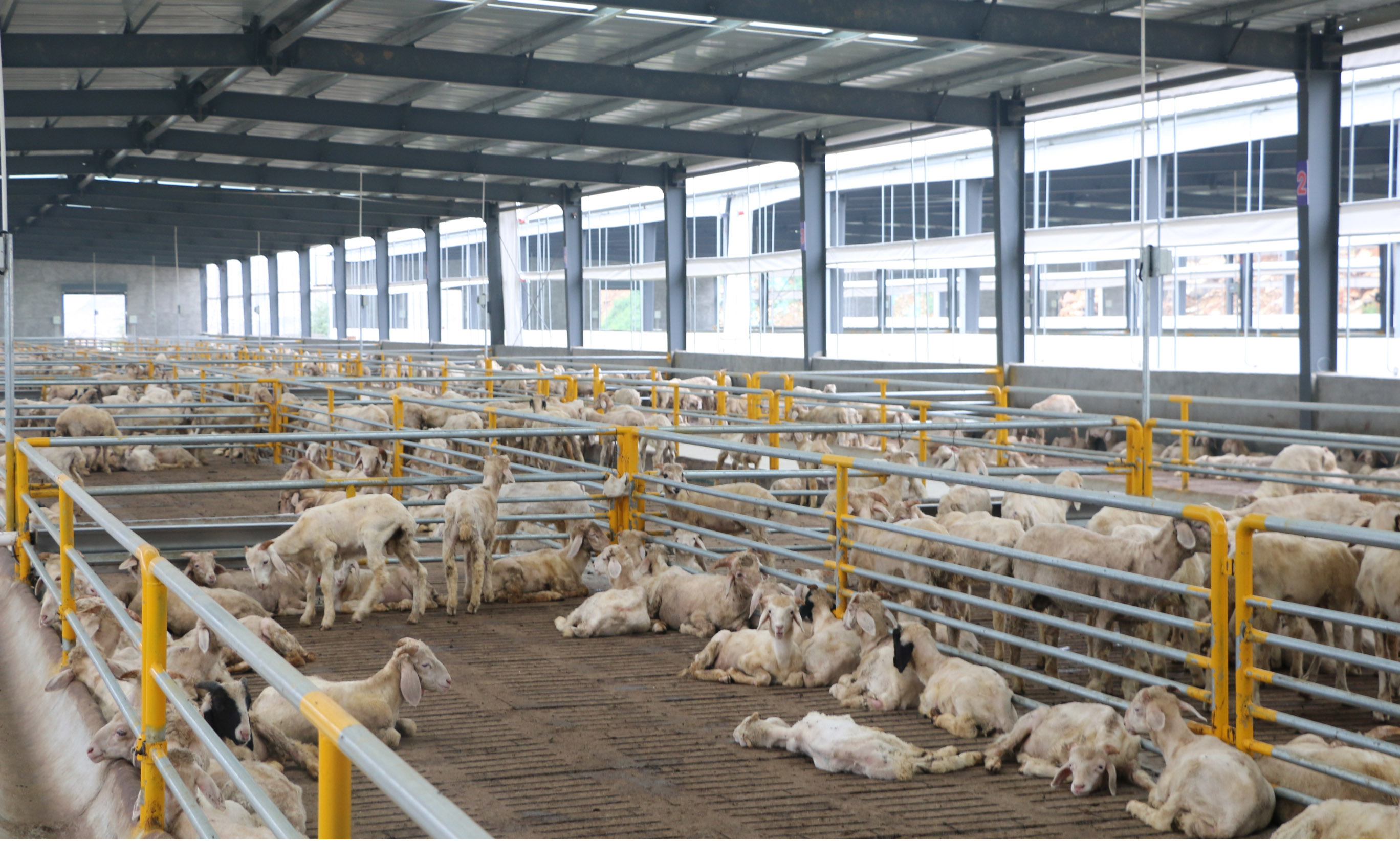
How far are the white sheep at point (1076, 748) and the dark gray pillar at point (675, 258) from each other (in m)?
23.1

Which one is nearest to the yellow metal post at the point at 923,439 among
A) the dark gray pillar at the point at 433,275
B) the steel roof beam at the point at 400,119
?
the steel roof beam at the point at 400,119

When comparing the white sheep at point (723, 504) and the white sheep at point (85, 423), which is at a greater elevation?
the white sheep at point (85, 423)

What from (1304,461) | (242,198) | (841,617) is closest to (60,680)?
(841,617)

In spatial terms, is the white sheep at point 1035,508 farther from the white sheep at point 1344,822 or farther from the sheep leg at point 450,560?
the white sheep at point 1344,822

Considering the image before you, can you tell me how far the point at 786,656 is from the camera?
256 inches

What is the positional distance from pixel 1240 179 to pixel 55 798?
18744 millimetres

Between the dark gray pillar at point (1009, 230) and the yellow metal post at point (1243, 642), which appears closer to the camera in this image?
the yellow metal post at point (1243, 642)

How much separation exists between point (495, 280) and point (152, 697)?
32.7m

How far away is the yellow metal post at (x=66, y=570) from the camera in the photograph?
19.4 ft

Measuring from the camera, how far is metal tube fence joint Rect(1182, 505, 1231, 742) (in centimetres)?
495

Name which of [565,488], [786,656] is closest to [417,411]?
[565,488]

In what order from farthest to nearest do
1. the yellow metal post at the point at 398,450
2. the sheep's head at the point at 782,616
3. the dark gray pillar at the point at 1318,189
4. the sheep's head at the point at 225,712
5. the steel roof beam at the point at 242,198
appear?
the steel roof beam at the point at 242,198 → the dark gray pillar at the point at 1318,189 → the yellow metal post at the point at 398,450 → the sheep's head at the point at 782,616 → the sheep's head at the point at 225,712

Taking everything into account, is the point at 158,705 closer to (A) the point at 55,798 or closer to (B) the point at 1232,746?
(A) the point at 55,798

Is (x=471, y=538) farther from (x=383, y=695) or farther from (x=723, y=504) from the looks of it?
(x=383, y=695)
